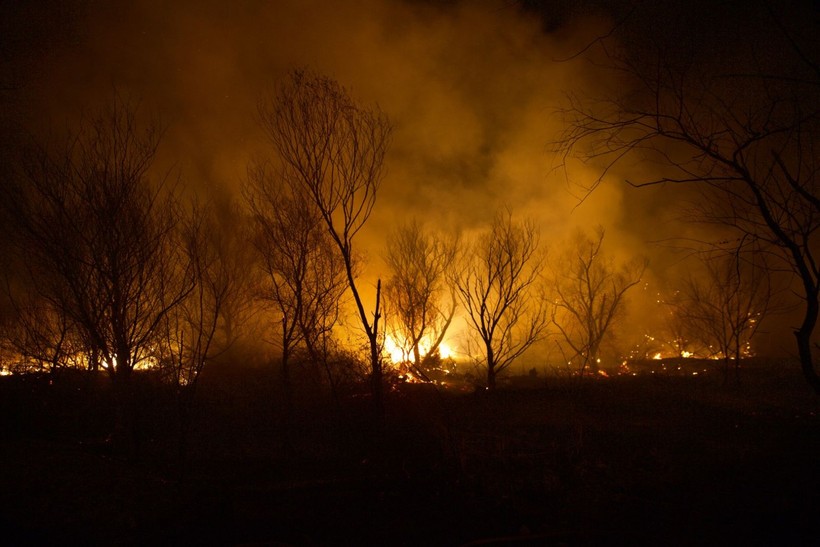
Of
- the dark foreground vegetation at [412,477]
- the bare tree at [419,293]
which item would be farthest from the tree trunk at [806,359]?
the bare tree at [419,293]

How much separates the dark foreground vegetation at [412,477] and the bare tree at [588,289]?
1647cm

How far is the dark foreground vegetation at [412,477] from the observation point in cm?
518

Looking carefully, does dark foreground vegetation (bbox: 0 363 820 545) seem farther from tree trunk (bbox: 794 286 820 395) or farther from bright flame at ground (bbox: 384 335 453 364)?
bright flame at ground (bbox: 384 335 453 364)

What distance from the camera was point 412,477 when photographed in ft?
22.7

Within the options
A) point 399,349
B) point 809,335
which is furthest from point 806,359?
point 399,349

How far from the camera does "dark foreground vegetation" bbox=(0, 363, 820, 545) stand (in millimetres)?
5184

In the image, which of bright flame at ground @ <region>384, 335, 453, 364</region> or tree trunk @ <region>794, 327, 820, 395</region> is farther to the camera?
bright flame at ground @ <region>384, 335, 453, 364</region>

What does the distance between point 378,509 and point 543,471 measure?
A: 2.58 metres

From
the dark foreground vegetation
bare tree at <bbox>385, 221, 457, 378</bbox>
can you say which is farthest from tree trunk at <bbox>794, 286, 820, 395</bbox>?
bare tree at <bbox>385, 221, 457, 378</bbox>

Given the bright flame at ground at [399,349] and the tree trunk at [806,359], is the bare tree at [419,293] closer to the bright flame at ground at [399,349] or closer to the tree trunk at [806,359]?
the bright flame at ground at [399,349]

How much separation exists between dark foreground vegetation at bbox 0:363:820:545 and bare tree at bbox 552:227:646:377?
16474mm

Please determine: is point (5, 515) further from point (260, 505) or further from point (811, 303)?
point (811, 303)

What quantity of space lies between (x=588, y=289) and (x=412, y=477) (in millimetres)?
24490

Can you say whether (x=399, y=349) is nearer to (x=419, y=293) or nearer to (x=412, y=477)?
(x=419, y=293)
